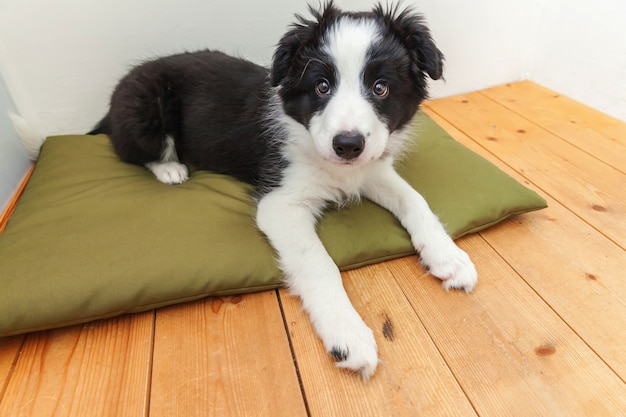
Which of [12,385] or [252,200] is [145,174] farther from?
[12,385]

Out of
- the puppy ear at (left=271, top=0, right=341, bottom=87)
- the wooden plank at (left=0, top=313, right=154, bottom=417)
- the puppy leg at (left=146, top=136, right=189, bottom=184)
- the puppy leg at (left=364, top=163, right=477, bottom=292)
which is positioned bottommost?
the wooden plank at (left=0, top=313, right=154, bottom=417)

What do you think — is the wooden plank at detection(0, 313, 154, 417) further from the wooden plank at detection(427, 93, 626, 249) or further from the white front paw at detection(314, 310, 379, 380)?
the wooden plank at detection(427, 93, 626, 249)

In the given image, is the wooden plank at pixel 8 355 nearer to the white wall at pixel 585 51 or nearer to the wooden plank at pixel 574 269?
the wooden plank at pixel 574 269

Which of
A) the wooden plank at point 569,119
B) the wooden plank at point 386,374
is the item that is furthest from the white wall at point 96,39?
the wooden plank at point 386,374

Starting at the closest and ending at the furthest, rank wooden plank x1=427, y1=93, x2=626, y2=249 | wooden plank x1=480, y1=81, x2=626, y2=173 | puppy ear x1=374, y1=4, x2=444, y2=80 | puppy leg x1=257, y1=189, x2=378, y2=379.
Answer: puppy leg x1=257, y1=189, x2=378, y2=379 < puppy ear x1=374, y1=4, x2=444, y2=80 < wooden plank x1=427, y1=93, x2=626, y2=249 < wooden plank x1=480, y1=81, x2=626, y2=173

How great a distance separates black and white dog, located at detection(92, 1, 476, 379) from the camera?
1623 mm

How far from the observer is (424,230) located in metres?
1.89

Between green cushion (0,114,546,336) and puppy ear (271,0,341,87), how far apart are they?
0.68m

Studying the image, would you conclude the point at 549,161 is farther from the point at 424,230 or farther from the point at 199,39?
the point at 199,39

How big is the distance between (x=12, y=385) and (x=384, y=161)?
1731mm

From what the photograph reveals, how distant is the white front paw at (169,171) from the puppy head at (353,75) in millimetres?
793

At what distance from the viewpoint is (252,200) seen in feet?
7.09

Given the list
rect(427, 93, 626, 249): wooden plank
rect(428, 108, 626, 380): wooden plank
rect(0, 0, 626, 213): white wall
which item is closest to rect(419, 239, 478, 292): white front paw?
rect(428, 108, 626, 380): wooden plank

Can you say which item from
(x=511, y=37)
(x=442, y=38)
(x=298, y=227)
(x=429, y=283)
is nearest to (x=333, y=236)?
(x=298, y=227)
